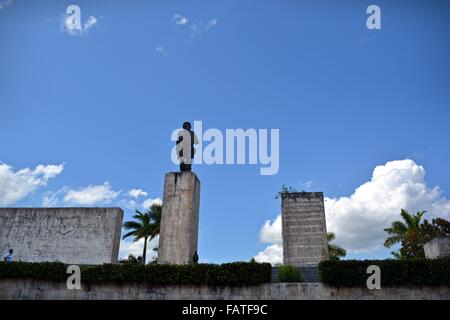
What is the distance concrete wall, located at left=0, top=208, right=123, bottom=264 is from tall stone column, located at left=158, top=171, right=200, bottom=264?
6.42ft

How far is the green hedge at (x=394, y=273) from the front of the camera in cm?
794

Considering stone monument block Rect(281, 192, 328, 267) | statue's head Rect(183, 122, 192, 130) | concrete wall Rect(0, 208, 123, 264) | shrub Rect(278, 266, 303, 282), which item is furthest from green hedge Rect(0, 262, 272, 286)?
statue's head Rect(183, 122, 192, 130)

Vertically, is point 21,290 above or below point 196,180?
below

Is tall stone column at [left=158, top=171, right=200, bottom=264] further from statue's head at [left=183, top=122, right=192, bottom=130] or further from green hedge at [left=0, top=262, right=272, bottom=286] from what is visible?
green hedge at [left=0, top=262, right=272, bottom=286]

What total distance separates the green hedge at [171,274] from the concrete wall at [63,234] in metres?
2.66

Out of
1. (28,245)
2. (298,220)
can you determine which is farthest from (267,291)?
(28,245)

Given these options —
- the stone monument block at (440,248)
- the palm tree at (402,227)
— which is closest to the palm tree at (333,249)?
the palm tree at (402,227)

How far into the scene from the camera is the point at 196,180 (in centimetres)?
1182

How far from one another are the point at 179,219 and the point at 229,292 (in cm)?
335

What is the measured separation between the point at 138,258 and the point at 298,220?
14296mm

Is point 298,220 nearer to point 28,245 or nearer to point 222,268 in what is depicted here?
point 222,268

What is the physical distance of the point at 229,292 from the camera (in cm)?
838
